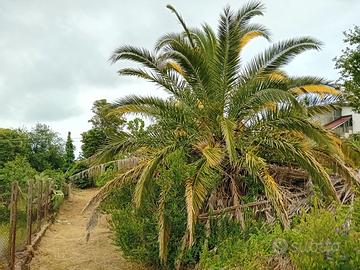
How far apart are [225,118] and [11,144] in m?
28.1

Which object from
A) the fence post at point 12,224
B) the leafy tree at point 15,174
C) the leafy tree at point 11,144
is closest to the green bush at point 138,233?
the fence post at point 12,224

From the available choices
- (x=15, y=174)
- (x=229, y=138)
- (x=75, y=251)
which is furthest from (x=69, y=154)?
(x=229, y=138)

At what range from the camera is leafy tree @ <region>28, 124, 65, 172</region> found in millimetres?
34250

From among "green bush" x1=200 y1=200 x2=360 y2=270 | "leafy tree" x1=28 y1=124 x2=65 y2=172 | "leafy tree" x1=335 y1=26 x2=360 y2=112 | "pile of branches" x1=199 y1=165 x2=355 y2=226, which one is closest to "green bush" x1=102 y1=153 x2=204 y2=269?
"pile of branches" x1=199 y1=165 x2=355 y2=226

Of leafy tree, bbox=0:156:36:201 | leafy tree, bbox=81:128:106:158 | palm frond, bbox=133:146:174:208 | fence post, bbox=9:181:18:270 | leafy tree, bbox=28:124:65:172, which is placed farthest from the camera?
leafy tree, bbox=28:124:65:172

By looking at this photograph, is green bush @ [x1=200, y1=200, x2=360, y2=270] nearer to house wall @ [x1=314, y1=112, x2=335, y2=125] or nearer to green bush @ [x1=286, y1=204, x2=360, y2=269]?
green bush @ [x1=286, y1=204, x2=360, y2=269]

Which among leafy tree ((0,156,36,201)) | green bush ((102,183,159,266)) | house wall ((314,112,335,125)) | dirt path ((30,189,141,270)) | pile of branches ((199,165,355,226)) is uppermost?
house wall ((314,112,335,125))

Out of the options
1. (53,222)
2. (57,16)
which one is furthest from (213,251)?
(53,222)

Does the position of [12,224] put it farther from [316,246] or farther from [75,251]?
[316,246]

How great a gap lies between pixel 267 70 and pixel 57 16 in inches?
226

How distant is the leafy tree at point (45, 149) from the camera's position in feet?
112

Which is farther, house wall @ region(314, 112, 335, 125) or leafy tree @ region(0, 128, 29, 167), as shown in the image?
leafy tree @ region(0, 128, 29, 167)

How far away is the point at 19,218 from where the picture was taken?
9.98 m

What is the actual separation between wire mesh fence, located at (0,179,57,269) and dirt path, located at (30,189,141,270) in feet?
1.73
